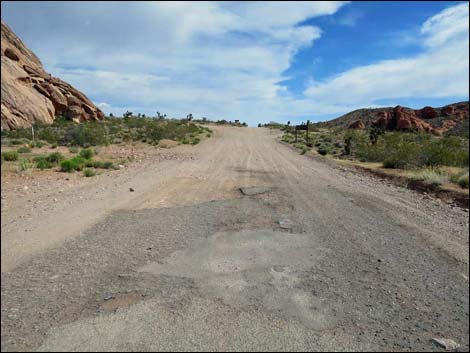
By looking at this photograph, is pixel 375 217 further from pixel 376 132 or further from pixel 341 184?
pixel 376 132

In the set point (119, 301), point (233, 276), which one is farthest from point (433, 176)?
point (119, 301)

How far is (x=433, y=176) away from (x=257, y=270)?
7264mm

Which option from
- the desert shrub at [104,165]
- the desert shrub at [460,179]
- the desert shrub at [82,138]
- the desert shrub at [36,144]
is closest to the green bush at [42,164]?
the desert shrub at [104,165]

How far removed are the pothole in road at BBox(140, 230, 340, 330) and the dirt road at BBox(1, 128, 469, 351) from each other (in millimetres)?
18

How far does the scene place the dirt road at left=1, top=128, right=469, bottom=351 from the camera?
9.43 feet

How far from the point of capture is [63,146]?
20.3 metres

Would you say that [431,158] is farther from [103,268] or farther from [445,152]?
[103,268]

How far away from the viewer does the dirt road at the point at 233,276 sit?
2873 mm

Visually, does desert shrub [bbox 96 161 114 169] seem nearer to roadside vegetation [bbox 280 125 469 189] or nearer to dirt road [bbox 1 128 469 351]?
dirt road [bbox 1 128 469 351]

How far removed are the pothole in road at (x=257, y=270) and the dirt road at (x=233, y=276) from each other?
0.02 m

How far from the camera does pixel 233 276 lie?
4.21m

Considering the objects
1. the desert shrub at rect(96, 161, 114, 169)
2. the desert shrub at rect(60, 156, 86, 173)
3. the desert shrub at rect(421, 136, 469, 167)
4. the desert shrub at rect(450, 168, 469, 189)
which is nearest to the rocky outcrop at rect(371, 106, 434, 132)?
the desert shrub at rect(421, 136, 469, 167)

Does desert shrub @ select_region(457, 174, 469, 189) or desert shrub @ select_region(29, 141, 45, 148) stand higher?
desert shrub @ select_region(457, 174, 469, 189)

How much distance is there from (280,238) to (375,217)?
246cm
